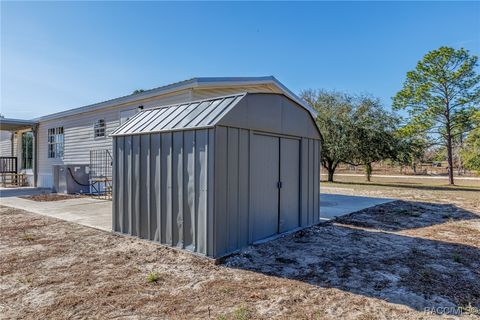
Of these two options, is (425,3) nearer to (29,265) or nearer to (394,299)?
(394,299)

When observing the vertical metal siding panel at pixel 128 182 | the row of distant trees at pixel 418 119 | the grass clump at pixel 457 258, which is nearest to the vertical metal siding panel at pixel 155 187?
the vertical metal siding panel at pixel 128 182

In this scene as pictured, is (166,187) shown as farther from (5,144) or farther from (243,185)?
(5,144)

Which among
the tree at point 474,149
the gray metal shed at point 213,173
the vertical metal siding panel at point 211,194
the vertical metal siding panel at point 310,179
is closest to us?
the vertical metal siding panel at point 211,194

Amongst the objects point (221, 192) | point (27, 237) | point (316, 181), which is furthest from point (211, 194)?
point (27, 237)

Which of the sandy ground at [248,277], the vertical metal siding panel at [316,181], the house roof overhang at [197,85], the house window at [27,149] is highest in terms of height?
the house roof overhang at [197,85]

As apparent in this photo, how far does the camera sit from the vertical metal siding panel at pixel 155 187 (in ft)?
16.1

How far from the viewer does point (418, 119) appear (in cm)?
1978

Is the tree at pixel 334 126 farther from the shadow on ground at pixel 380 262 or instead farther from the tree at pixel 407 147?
the shadow on ground at pixel 380 262

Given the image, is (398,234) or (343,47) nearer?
(398,234)

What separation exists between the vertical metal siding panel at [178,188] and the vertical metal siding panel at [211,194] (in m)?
0.59

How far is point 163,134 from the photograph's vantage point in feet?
15.9

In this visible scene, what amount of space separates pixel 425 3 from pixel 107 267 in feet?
41.1

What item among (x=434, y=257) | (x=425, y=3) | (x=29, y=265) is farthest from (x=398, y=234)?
(x=425, y=3)

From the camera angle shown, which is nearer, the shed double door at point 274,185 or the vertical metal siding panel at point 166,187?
the vertical metal siding panel at point 166,187
